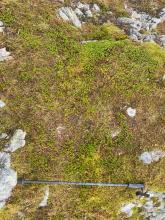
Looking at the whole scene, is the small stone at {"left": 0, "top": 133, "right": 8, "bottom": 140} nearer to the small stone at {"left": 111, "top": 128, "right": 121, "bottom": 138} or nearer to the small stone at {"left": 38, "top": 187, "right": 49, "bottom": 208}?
the small stone at {"left": 38, "top": 187, "right": 49, "bottom": 208}

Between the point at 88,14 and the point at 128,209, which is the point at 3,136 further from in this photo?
the point at 88,14

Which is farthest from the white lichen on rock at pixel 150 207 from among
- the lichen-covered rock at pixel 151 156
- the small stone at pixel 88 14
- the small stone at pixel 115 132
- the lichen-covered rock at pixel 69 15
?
the small stone at pixel 88 14

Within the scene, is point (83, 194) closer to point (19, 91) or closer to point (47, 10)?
point (19, 91)

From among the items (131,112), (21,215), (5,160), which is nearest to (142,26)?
(131,112)

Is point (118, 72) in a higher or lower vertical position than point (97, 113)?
higher

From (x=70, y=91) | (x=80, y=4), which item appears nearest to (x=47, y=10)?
(x=80, y=4)

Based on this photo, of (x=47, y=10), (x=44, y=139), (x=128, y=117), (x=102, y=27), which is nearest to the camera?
(x=44, y=139)

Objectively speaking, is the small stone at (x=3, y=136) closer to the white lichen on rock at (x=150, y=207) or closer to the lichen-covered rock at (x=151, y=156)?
the lichen-covered rock at (x=151, y=156)
